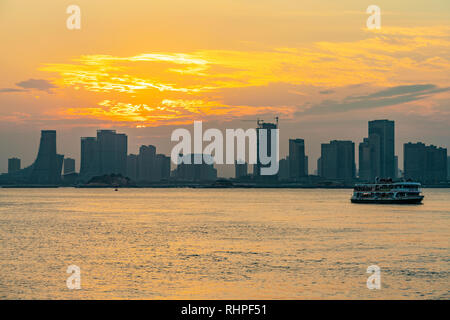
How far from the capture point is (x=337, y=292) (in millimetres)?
35406

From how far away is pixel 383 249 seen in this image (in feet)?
188

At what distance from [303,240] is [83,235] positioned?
29.1m

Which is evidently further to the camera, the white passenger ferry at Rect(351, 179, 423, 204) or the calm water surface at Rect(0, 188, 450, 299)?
the white passenger ferry at Rect(351, 179, 423, 204)

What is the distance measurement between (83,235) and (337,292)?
4608cm

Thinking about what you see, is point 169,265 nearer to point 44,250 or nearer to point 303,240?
point 44,250

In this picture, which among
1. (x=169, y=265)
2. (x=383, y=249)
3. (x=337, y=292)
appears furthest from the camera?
(x=383, y=249)

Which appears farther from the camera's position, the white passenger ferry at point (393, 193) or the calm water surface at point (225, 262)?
the white passenger ferry at point (393, 193)

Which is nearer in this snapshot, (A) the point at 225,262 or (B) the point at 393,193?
(A) the point at 225,262
